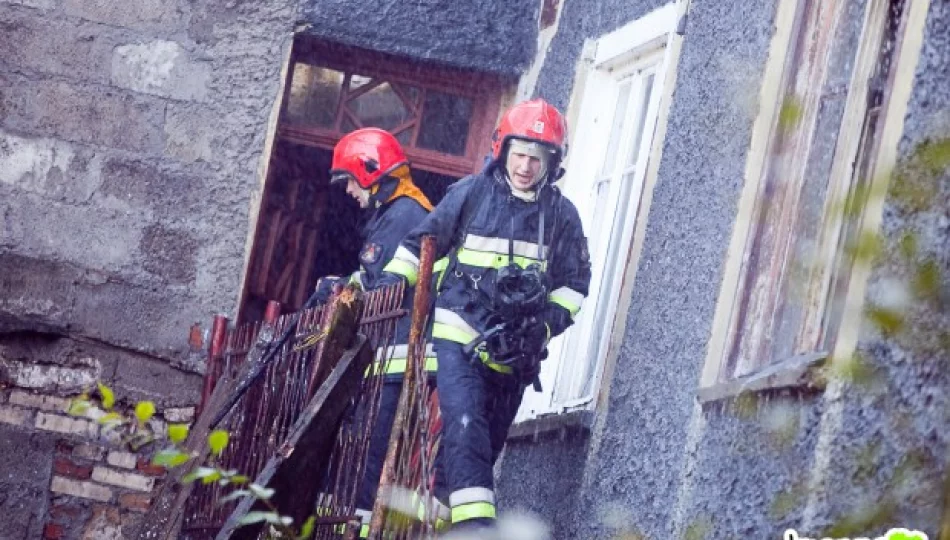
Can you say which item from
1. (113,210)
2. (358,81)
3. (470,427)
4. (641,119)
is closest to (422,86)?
(358,81)

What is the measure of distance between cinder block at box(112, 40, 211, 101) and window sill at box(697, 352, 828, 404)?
487 centimetres

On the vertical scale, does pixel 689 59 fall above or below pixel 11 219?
above

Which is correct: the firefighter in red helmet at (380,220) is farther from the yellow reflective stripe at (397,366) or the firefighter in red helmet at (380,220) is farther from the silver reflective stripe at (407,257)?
the silver reflective stripe at (407,257)

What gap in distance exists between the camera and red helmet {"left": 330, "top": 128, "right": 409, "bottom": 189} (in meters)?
8.57

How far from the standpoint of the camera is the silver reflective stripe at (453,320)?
702 centimetres

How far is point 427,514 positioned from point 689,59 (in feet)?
7.46

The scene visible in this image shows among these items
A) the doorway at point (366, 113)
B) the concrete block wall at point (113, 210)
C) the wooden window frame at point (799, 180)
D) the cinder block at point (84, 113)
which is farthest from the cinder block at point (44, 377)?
the wooden window frame at point (799, 180)

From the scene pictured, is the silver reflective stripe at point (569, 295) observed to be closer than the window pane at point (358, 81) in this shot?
Yes

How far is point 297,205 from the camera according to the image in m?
10.9

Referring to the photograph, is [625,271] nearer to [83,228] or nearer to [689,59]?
[689,59]

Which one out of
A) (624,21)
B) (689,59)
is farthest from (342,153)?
(689,59)

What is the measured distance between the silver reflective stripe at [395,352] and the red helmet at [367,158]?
1.37m

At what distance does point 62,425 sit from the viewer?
9.42 meters

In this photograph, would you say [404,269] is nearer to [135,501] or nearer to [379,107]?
[135,501]
